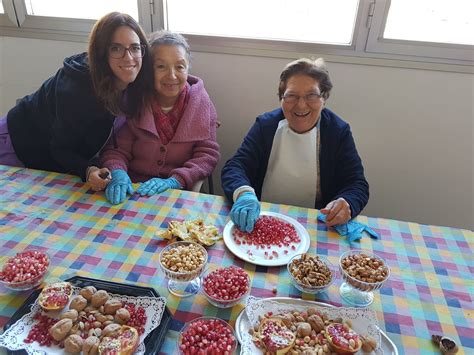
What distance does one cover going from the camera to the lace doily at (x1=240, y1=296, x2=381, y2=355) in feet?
2.93

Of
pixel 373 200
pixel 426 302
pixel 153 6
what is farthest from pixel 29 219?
pixel 373 200

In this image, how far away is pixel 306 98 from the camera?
1.58 metres

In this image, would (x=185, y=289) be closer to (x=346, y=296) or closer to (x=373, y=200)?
(x=346, y=296)

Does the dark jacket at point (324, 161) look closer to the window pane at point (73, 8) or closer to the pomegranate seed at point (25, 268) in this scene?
the pomegranate seed at point (25, 268)

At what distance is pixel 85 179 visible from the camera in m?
1.56

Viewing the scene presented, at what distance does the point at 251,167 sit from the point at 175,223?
603 mm

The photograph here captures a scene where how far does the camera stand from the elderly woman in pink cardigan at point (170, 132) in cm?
178

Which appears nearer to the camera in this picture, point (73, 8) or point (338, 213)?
point (338, 213)

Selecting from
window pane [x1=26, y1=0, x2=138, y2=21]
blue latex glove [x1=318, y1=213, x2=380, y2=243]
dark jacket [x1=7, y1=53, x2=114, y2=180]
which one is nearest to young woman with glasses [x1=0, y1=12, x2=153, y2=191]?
dark jacket [x1=7, y1=53, x2=114, y2=180]

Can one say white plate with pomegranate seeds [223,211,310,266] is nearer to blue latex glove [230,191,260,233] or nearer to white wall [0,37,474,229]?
blue latex glove [230,191,260,233]

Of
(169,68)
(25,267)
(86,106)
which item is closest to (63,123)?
(86,106)

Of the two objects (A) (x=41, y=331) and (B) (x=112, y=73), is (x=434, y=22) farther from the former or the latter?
(A) (x=41, y=331)

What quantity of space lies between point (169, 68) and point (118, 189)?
71 cm

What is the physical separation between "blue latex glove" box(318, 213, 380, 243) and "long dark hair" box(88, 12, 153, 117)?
119 centimetres
